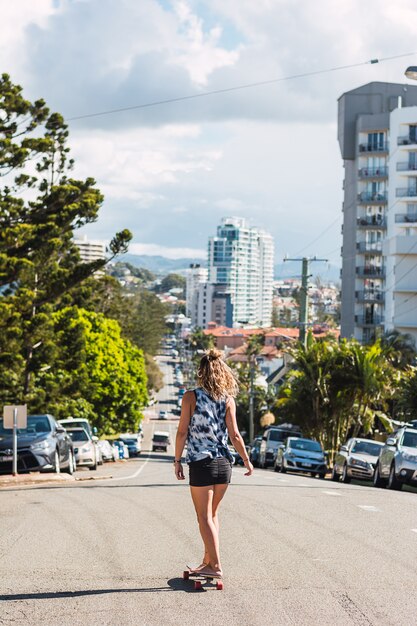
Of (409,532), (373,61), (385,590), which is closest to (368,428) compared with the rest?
(373,61)

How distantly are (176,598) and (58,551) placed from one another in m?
2.77

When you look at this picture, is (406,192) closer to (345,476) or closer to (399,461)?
(345,476)

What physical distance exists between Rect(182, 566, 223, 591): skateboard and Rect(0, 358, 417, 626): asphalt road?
6cm

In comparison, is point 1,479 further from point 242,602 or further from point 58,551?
point 242,602

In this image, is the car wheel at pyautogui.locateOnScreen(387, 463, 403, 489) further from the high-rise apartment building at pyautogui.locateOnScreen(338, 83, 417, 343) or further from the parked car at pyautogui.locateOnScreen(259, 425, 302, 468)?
the high-rise apartment building at pyautogui.locateOnScreen(338, 83, 417, 343)

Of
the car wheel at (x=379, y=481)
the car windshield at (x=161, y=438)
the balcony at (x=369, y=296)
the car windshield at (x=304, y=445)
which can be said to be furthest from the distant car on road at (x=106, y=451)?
Result: the balcony at (x=369, y=296)

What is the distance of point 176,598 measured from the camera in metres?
7.89

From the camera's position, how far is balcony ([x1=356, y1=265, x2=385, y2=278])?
8825 centimetres

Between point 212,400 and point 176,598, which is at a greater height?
point 212,400

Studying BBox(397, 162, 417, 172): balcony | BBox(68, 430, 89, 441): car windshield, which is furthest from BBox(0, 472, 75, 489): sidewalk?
BBox(397, 162, 417, 172): balcony

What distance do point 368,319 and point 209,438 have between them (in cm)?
7978

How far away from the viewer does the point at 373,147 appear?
8731cm

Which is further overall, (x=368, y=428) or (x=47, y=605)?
(x=368, y=428)

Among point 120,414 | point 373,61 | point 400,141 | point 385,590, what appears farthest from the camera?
point 400,141
